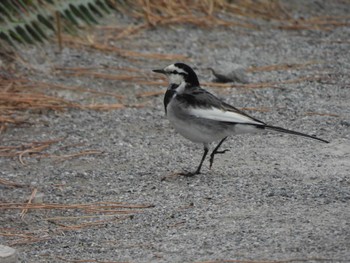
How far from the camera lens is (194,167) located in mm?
5977

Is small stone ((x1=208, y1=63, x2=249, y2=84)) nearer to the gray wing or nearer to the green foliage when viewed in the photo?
the green foliage

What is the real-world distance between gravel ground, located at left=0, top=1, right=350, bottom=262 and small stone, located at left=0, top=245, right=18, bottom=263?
0.17 metres

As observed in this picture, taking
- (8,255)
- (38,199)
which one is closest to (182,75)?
(38,199)

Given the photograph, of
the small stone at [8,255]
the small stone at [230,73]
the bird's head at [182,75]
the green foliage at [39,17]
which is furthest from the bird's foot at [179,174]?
the green foliage at [39,17]

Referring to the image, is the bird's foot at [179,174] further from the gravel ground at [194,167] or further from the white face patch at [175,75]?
the white face patch at [175,75]

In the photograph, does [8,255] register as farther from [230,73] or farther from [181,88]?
[230,73]

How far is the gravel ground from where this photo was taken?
177 inches

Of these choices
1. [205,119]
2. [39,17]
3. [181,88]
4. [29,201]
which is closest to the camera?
[29,201]

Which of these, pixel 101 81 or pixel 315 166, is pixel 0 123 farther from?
pixel 315 166

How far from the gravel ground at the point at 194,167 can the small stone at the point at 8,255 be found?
17cm

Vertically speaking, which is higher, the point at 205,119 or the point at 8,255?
the point at 205,119

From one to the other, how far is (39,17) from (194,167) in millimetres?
2943

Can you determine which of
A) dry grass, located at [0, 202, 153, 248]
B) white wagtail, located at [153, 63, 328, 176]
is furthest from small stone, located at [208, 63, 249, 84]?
dry grass, located at [0, 202, 153, 248]

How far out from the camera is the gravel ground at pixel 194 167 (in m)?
4.49
